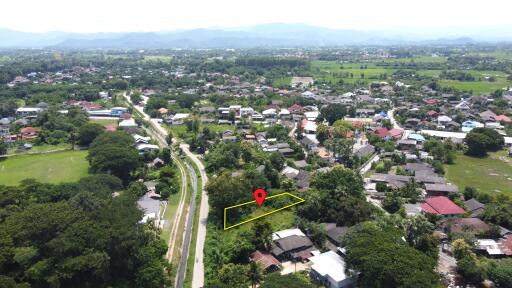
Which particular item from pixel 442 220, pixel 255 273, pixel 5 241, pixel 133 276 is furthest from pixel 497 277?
pixel 5 241

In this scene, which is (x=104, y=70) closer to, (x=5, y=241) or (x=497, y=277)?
(x=5, y=241)

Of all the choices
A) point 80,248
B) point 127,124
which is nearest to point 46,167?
point 127,124

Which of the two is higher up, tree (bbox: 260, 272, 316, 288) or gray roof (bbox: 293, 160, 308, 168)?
tree (bbox: 260, 272, 316, 288)

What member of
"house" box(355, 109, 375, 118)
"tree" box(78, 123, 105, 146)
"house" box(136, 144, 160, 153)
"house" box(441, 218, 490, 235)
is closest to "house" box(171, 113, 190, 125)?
"tree" box(78, 123, 105, 146)

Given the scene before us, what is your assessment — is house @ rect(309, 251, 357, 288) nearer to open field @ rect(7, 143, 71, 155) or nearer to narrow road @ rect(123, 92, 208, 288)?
narrow road @ rect(123, 92, 208, 288)

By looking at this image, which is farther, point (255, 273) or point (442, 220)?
point (442, 220)

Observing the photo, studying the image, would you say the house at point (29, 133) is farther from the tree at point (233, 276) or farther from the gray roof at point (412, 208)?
the gray roof at point (412, 208)
